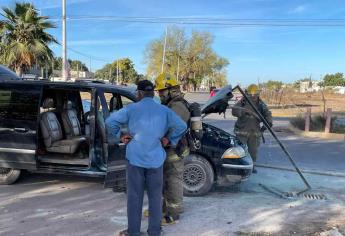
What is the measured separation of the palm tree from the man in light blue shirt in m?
21.9

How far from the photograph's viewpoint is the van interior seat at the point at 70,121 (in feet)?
25.4

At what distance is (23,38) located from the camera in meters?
26.1

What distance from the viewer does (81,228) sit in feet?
17.5

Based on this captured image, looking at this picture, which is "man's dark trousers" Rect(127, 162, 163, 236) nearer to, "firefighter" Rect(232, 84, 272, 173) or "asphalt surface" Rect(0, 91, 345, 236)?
"asphalt surface" Rect(0, 91, 345, 236)

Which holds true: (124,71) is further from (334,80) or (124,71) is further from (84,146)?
(84,146)

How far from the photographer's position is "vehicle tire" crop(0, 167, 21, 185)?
7246 mm

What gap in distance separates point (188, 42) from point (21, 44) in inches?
2349

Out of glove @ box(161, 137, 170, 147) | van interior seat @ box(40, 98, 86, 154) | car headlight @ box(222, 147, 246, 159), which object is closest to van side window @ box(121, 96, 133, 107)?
van interior seat @ box(40, 98, 86, 154)

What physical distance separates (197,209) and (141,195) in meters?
1.57

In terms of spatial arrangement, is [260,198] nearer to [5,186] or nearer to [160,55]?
[5,186]

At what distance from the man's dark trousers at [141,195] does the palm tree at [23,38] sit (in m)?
22.1

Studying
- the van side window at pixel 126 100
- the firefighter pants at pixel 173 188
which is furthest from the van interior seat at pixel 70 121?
the firefighter pants at pixel 173 188

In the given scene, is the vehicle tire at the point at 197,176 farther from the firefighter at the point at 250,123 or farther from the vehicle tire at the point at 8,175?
the vehicle tire at the point at 8,175

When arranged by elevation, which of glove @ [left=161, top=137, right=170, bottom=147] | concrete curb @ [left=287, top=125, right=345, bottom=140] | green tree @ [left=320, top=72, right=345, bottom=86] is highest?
green tree @ [left=320, top=72, right=345, bottom=86]
